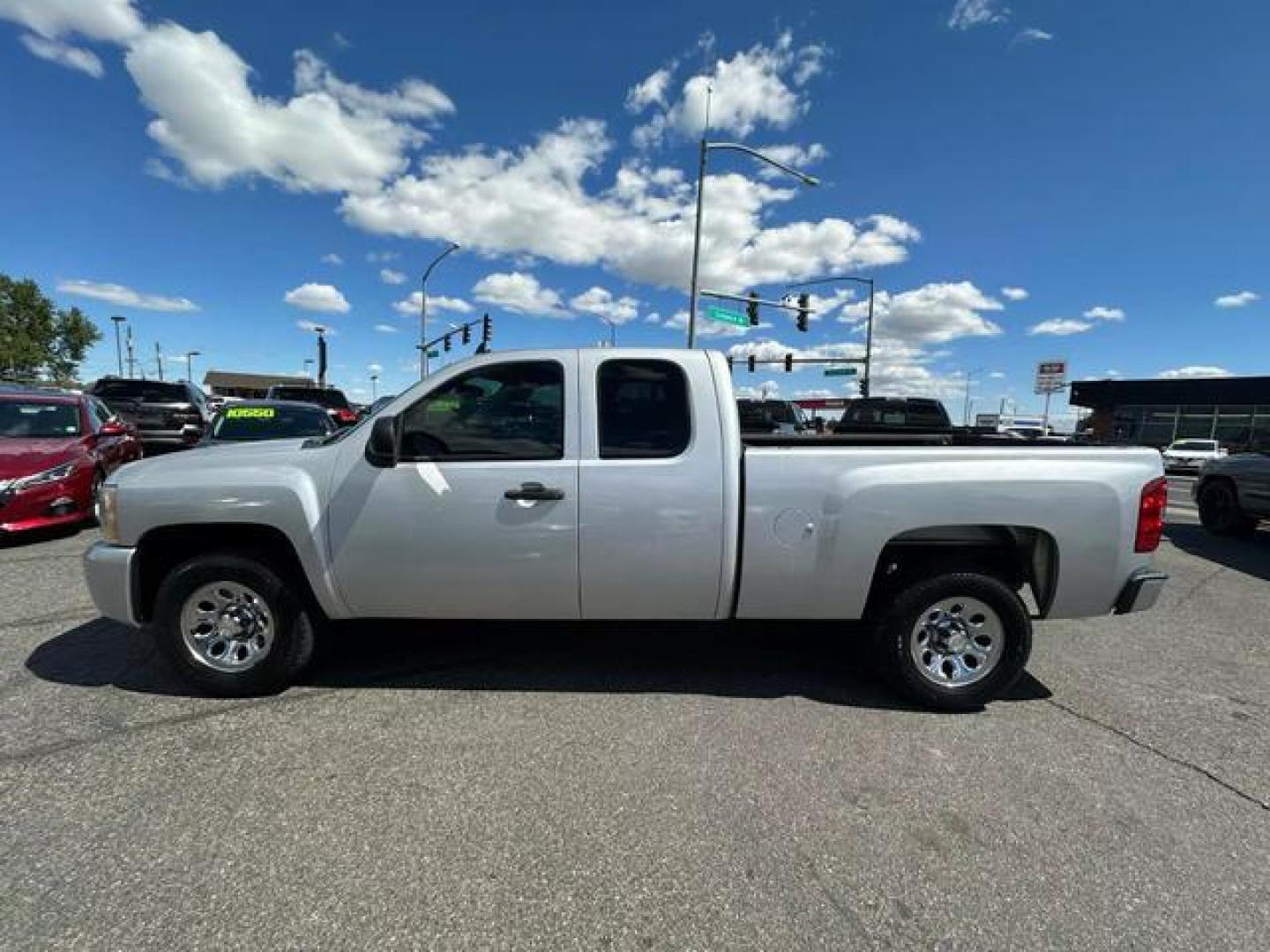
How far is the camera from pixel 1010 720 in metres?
3.62

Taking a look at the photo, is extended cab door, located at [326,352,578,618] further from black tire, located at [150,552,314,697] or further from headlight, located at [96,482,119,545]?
headlight, located at [96,482,119,545]

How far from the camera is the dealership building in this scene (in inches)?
1539

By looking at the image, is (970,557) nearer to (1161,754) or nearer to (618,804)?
(1161,754)

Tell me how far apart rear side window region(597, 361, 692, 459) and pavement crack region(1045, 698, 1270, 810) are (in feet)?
8.70

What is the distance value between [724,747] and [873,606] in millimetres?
1224

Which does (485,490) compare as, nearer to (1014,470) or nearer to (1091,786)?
(1014,470)

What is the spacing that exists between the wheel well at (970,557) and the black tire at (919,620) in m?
0.09

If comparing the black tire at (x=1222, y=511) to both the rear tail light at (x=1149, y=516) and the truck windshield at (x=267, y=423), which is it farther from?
the truck windshield at (x=267, y=423)

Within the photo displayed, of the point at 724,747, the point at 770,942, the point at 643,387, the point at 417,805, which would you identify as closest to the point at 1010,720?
the point at 724,747

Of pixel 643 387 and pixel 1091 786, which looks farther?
pixel 643 387

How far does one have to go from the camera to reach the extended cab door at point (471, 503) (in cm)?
344

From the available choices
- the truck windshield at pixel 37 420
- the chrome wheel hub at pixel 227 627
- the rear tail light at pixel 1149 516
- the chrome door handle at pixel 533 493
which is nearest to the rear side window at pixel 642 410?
the chrome door handle at pixel 533 493

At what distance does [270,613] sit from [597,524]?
6.00 ft

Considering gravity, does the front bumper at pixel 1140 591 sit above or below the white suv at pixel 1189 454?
above
